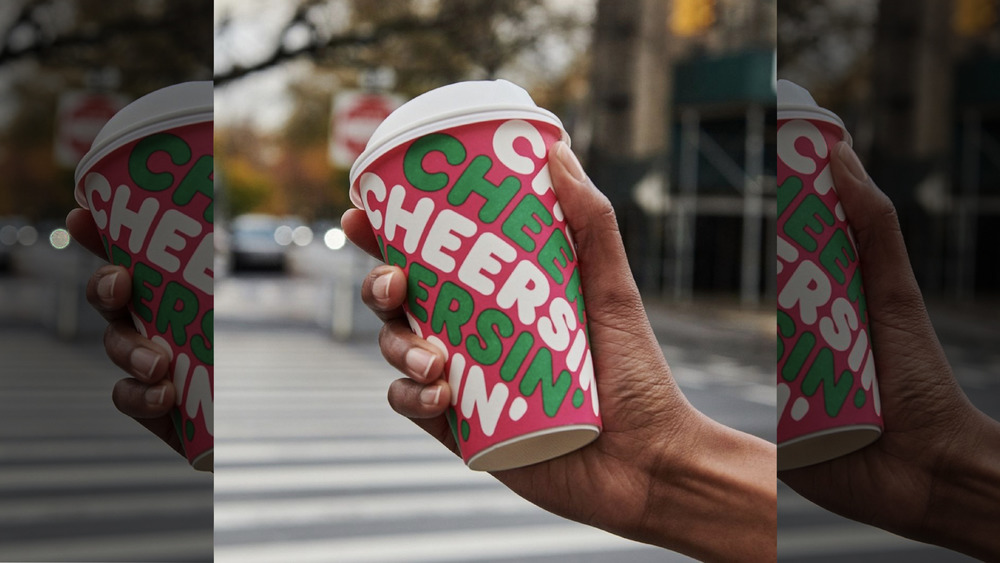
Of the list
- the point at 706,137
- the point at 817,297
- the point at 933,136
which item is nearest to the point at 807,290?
the point at 817,297

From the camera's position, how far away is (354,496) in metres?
2.95

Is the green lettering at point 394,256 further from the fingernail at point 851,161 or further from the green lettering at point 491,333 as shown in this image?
the fingernail at point 851,161

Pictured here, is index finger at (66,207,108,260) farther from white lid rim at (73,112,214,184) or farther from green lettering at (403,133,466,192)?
green lettering at (403,133,466,192)

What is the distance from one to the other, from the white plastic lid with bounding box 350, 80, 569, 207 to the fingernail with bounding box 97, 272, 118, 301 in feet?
0.52

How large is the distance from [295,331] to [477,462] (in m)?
6.85

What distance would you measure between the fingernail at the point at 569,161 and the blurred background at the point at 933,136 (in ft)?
0.47

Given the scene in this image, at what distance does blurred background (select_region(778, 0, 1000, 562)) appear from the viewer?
519 mm

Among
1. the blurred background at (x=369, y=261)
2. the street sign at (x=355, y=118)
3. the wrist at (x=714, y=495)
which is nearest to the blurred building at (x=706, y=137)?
the blurred background at (x=369, y=261)

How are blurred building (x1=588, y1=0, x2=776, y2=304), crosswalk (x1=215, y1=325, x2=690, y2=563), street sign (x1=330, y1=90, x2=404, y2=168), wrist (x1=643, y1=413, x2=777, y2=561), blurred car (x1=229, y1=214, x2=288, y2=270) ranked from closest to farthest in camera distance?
wrist (x1=643, y1=413, x2=777, y2=561) → street sign (x1=330, y1=90, x2=404, y2=168) → blurred building (x1=588, y1=0, x2=776, y2=304) → crosswalk (x1=215, y1=325, x2=690, y2=563) → blurred car (x1=229, y1=214, x2=288, y2=270)

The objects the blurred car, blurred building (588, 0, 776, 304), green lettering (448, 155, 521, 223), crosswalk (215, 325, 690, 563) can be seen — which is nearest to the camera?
green lettering (448, 155, 521, 223)

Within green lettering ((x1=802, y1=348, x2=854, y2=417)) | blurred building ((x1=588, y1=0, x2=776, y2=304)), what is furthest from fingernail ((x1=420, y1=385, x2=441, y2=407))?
blurred building ((x1=588, y1=0, x2=776, y2=304))

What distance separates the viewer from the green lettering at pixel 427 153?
510 millimetres

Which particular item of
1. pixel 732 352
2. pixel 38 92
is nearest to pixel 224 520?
pixel 38 92

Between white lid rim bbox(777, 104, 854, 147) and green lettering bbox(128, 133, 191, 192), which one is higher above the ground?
white lid rim bbox(777, 104, 854, 147)
